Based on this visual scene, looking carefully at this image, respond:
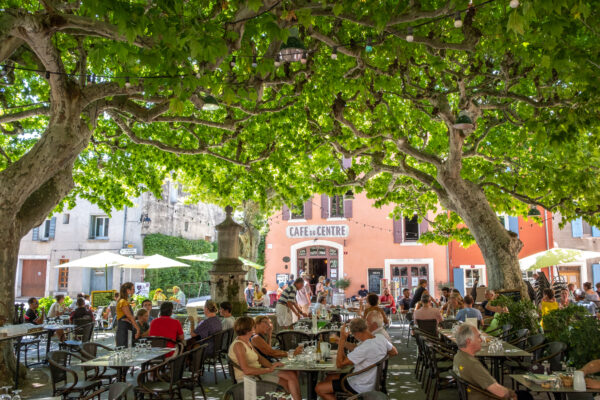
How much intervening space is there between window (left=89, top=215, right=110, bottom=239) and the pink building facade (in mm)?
9163

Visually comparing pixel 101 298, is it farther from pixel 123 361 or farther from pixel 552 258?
pixel 552 258

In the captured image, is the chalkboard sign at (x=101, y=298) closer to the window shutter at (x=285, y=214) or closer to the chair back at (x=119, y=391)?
the window shutter at (x=285, y=214)

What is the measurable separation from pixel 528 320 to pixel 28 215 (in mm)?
8821

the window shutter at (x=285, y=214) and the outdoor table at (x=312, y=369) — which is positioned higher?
the window shutter at (x=285, y=214)

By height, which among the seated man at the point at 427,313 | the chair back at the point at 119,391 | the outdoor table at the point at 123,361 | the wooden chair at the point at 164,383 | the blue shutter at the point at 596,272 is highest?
the blue shutter at the point at 596,272

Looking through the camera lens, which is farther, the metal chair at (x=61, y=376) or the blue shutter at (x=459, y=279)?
the blue shutter at (x=459, y=279)

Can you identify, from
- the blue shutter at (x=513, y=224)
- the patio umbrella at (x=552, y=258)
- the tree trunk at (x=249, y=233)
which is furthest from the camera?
the blue shutter at (x=513, y=224)

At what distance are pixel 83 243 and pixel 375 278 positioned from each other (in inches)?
633

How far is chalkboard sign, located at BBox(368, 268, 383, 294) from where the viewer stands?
2492 centimetres

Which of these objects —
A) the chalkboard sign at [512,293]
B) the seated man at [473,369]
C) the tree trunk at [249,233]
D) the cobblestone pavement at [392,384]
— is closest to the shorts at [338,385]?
the seated man at [473,369]

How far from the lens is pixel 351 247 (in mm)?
25406

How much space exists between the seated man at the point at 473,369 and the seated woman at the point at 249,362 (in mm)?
2013

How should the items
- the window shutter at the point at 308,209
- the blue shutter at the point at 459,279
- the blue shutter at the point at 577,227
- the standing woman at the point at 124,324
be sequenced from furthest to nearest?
the window shutter at the point at 308,209
the blue shutter at the point at 459,279
the blue shutter at the point at 577,227
the standing woman at the point at 124,324

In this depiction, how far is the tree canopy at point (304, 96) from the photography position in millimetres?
5891
